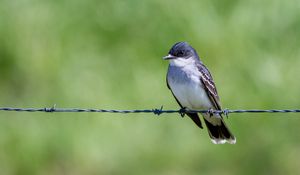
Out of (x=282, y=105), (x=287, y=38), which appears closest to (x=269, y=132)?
(x=282, y=105)

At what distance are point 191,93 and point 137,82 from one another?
14.1ft

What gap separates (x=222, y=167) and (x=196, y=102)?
3938 mm

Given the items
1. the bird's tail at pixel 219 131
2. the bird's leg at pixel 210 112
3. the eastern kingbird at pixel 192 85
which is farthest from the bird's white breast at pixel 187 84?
the bird's tail at pixel 219 131

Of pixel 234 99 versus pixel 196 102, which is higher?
pixel 196 102

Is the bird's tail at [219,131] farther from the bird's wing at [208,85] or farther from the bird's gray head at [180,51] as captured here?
the bird's gray head at [180,51]

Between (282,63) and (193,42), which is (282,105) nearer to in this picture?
(282,63)

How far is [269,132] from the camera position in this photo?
1535 centimetres

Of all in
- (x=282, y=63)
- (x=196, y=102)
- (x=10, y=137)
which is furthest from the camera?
Result: (x=282, y=63)

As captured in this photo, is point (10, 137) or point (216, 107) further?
point (10, 137)

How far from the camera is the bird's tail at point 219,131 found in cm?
1157

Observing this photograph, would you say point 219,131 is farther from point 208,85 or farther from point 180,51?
point 180,51

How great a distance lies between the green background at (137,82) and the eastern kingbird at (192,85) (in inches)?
126

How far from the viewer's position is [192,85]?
11242 mm

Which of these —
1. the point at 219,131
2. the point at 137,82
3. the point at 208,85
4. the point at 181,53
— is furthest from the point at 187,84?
the point at 137,82
